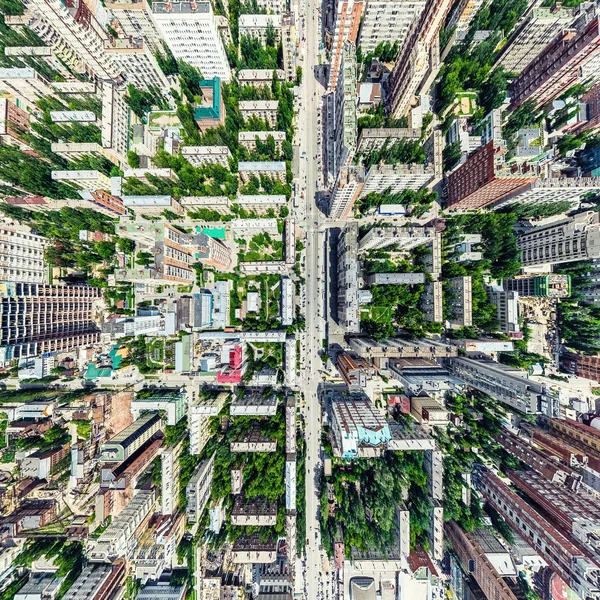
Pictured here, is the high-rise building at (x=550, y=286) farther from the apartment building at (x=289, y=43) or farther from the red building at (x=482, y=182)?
the apartment building at (x=289, y=43)

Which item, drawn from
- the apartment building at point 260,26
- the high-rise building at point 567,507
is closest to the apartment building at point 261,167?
the apartment building at point 260,26

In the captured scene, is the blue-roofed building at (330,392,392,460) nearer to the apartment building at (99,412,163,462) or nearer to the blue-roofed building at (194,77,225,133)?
the apartment building at (99,412,163,462)

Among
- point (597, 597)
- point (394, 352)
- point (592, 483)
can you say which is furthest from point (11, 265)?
point (592, 483)

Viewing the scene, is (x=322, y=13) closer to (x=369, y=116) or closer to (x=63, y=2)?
(x=369, y=116)

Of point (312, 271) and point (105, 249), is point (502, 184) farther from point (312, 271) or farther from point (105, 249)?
point (105, 249)

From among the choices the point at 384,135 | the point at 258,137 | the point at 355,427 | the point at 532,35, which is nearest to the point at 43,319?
the point at 258,137
